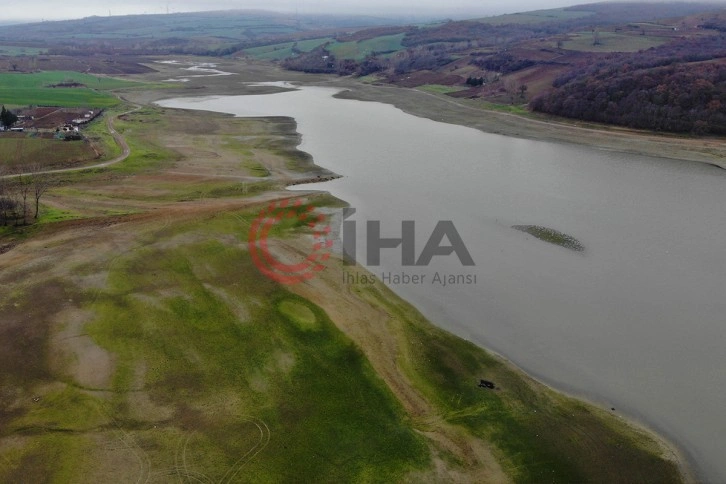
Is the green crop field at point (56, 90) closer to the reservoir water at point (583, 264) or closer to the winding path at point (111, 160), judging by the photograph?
the winding path at point (111, 160)

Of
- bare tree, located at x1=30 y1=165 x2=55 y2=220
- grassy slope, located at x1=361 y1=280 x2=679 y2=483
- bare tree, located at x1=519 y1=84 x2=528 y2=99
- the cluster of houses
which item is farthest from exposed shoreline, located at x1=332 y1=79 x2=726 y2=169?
bare tree, located at x1=30 y1=165 x2=55 y2=220

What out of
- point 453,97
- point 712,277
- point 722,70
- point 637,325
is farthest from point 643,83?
point 637,325

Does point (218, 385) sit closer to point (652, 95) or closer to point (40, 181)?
point (40, 181)

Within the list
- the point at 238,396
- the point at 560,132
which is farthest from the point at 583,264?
the point at 560,132

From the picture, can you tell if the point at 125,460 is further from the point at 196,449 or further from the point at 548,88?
the point at 548,88

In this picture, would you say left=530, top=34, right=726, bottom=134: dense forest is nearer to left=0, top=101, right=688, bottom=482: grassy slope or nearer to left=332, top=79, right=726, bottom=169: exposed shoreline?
left=332, top=79, right=726, bottom=169: exposed shoreline
